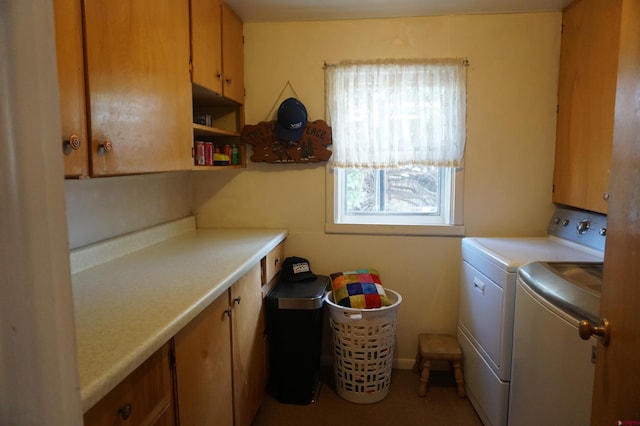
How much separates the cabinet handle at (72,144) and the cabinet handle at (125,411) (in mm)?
675

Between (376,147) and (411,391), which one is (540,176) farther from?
(411,391)

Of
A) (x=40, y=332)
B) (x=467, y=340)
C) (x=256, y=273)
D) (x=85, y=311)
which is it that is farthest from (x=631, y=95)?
(x=467, y=340)

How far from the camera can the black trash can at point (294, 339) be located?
2.16 m

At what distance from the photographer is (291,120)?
2.46 meters

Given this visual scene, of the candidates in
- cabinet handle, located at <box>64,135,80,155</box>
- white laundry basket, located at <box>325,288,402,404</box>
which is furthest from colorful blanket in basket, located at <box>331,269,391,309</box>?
cabinet handle, located at <box>64,135,80,155</box>

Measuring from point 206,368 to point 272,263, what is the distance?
0.97 meters

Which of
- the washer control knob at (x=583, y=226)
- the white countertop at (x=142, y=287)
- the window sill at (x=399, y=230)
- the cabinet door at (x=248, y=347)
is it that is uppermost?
the washer control knob at (x=583, y=226)

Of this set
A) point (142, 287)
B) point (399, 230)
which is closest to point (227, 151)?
point (399, 230)

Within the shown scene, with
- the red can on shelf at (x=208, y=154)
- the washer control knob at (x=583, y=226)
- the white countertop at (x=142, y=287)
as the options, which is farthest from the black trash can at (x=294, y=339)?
the washer control knob at (x=583, y=226)

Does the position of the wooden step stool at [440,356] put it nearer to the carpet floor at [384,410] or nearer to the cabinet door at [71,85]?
the carpet floor at [384,410]

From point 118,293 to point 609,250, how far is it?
141cm

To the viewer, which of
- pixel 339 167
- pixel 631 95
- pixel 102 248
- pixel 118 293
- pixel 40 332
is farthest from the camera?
pixel 339 167

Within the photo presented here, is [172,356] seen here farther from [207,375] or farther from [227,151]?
[227,151]

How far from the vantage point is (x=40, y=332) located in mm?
433
